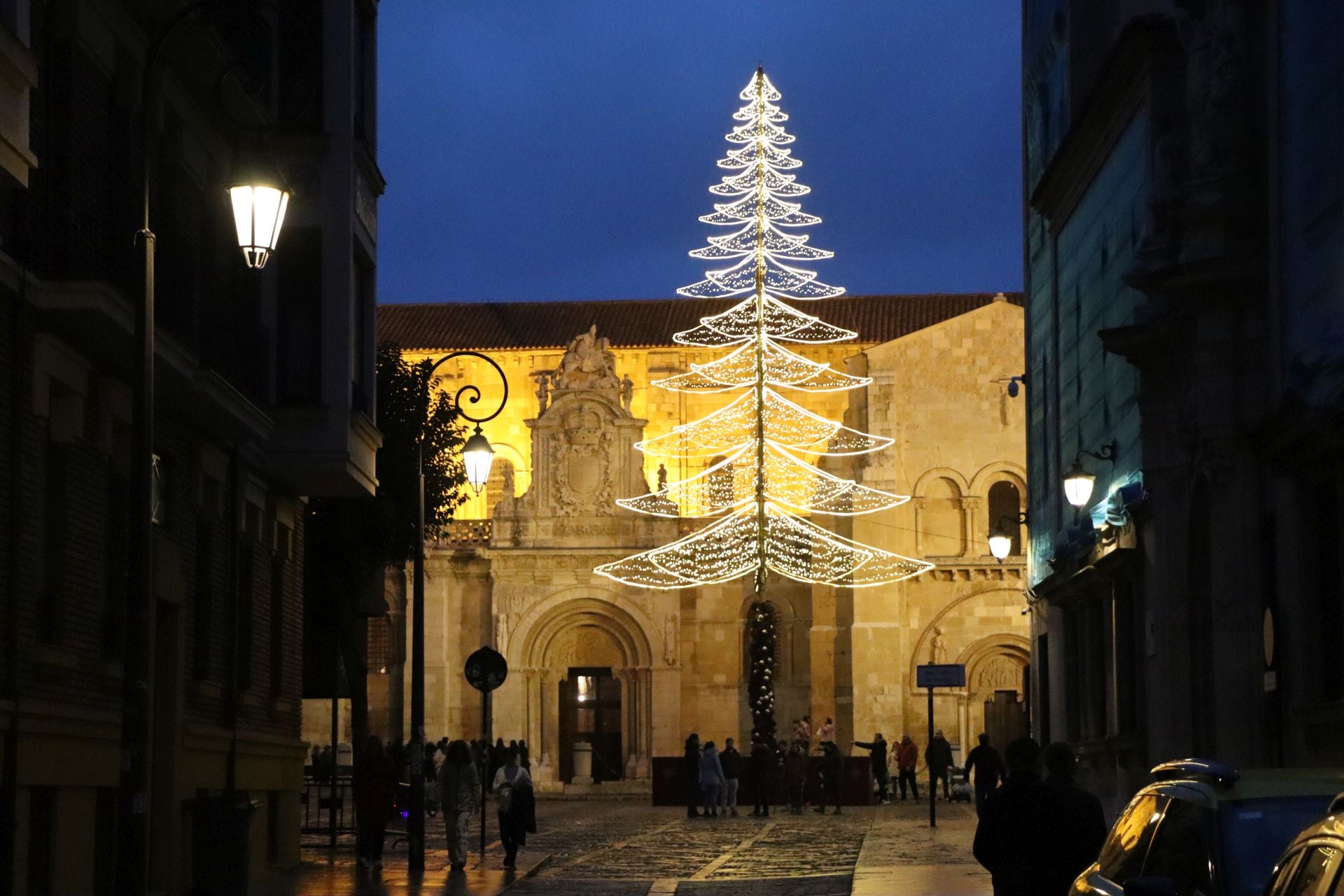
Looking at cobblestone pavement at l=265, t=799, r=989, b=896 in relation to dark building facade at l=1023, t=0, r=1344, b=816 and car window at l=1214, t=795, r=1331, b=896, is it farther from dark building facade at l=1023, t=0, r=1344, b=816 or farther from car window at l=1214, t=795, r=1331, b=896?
car window at l=1214, t=795, r=1331, b=896

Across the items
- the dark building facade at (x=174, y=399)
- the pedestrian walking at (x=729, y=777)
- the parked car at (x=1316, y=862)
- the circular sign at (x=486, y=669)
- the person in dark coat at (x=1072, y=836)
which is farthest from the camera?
the pedestrian walking at (x=729, y=777)

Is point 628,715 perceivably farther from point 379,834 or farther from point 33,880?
point 33,880

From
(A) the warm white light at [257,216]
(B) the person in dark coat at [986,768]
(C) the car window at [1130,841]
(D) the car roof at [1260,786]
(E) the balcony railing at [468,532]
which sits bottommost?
(B) the person in dark coat at [986,768]

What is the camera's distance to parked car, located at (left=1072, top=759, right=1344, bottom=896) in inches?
310

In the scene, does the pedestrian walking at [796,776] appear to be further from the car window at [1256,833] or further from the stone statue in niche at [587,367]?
the car window at [1256,833]

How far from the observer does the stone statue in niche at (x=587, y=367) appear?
62719 millimetres

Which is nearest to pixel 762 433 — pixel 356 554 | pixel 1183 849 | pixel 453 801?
pixel 356 554

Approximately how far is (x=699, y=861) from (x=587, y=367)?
118 ft

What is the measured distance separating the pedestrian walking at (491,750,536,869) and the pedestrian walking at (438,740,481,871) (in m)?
0.36

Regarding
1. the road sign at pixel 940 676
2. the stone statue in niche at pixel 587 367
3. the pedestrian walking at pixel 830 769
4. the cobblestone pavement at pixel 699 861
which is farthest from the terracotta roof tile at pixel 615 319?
the road sign at pixel 940 676

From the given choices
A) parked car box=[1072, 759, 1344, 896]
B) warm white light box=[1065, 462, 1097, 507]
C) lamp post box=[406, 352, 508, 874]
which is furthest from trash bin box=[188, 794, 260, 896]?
warm white light box=[1065, 462, 1097, 507]

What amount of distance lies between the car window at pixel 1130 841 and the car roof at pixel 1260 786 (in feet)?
0.73

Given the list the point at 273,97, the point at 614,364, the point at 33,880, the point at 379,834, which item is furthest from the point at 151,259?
the point at 614,364

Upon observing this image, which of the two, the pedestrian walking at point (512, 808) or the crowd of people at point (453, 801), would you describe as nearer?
the crowd of people at point (453, 801)
